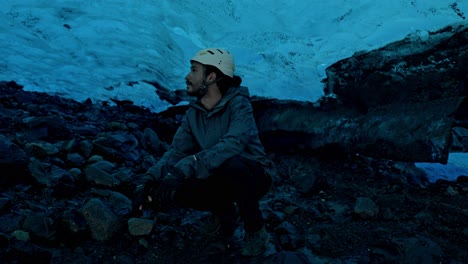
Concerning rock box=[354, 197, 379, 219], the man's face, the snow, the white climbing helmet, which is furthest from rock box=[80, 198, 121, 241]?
the snow

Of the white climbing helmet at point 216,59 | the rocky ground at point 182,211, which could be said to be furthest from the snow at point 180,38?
the white climbing helmet at point 216,59

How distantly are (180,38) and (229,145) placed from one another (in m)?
8.62

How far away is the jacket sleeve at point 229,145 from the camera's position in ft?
8.31

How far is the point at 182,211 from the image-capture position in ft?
11.2

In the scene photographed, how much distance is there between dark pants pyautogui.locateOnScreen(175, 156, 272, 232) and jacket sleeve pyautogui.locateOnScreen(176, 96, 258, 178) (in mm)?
68

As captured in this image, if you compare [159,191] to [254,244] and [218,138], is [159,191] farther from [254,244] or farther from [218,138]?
[254,244]

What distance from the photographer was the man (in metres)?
2.54

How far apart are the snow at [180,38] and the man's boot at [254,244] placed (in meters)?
4.75

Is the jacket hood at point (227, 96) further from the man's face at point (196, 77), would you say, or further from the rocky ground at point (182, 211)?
the rocky ground at point (182, 211)

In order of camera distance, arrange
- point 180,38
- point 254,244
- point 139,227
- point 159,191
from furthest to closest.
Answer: point 180,38 → point 139,227 → point 254,244 → point 159,191


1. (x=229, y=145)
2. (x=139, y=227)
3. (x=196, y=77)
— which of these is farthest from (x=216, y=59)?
(x=139, y=227)

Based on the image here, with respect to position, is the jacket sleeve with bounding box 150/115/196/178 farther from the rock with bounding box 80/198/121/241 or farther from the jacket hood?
the rock with bounding box 80/198/121/241

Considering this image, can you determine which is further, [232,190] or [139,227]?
[139,227]

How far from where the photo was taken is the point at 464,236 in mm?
2986
